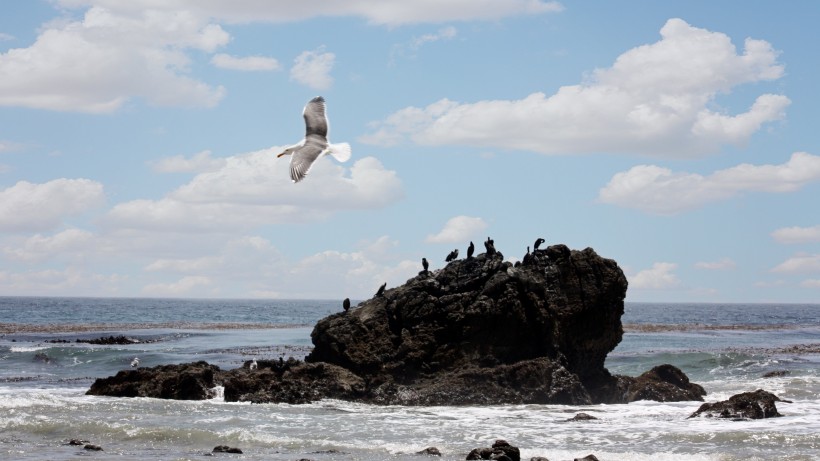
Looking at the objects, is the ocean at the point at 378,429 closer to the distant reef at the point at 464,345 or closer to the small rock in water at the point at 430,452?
the small rock in water at the point at 430,452

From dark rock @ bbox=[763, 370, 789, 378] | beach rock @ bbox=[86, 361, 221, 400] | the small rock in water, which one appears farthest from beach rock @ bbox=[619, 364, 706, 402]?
beach rock @ bbox=[86, 361, 221, 400]

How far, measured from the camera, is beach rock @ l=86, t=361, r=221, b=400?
27.6m

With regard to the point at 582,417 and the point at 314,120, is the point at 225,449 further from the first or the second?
the point at 582,417

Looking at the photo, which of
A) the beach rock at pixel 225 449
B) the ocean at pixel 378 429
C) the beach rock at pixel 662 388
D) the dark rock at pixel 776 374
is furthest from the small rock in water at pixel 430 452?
the dark rock at pixel 776 374

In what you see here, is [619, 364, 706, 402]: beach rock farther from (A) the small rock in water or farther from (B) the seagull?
(B) the seagull

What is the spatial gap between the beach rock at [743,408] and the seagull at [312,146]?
489 inches

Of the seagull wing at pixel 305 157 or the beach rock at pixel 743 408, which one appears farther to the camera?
the beach rock at pixel 743 408

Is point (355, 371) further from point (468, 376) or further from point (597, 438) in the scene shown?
point (597, 438)

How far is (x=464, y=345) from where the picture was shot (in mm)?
26828

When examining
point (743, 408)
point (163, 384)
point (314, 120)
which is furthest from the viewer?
point (163, 384)

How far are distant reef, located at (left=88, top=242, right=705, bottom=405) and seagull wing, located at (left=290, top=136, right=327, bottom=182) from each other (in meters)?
10.6

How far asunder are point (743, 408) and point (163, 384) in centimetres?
1527

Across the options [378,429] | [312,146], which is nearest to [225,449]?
[378,429]

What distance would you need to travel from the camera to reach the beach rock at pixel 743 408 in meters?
23.9
